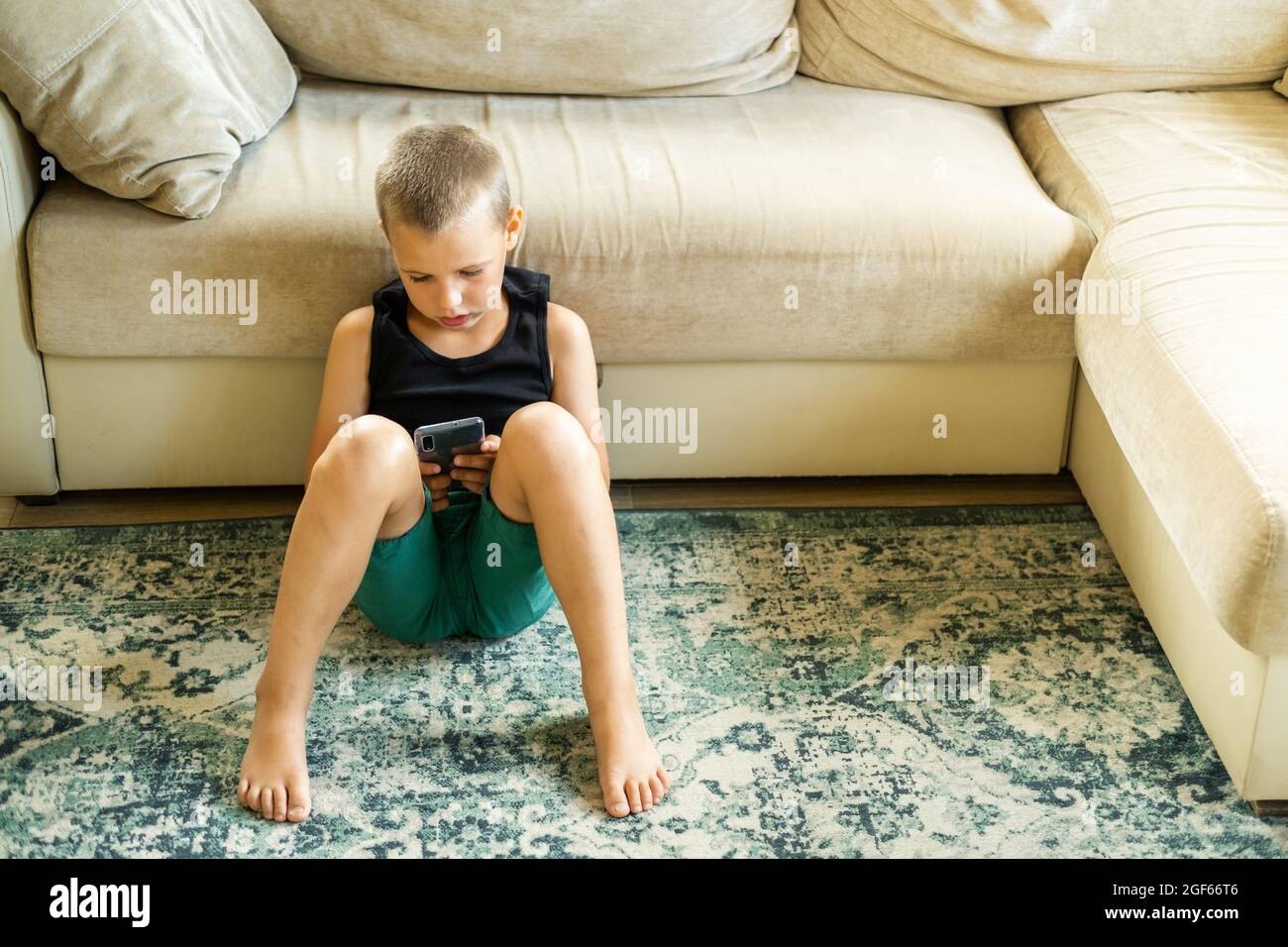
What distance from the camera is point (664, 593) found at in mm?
1793

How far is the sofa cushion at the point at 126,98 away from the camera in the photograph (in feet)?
5.44

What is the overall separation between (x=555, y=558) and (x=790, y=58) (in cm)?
113

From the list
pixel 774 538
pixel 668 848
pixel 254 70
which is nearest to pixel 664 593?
pixel 774 538

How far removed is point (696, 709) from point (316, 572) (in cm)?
48

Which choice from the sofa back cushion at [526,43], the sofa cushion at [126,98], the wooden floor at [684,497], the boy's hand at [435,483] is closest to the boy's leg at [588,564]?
the boy's hand at [435,483]

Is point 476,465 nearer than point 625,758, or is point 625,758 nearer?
point 625,758

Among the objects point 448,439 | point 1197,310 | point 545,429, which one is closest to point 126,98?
point 448,439

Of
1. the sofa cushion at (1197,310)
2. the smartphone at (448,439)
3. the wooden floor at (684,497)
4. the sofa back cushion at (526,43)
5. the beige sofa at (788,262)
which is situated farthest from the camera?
the sofa back cushion at (526,43)

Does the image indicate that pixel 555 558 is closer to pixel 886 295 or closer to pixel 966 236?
pixel 886 295

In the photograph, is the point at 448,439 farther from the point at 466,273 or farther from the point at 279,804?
the point at 279,804

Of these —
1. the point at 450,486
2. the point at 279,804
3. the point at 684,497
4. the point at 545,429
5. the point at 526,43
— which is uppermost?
the point at 526,43

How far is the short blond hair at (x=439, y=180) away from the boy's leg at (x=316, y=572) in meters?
0.23

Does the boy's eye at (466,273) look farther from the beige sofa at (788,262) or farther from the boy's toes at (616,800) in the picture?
the boy's toes at (616,800)

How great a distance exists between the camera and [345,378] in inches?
64.9
